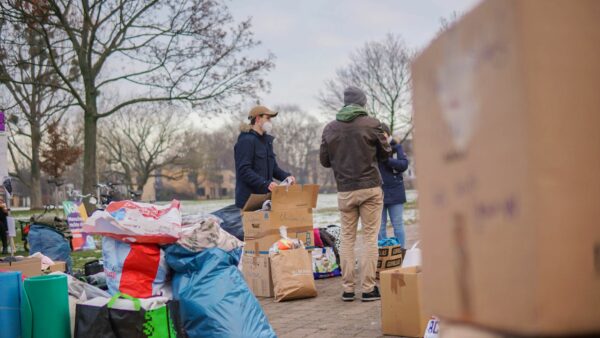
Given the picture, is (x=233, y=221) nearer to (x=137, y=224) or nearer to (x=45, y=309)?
(x=137, y=224)

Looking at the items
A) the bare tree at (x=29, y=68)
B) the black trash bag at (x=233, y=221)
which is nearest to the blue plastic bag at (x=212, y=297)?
the black trash bag at (x=233, y=221)

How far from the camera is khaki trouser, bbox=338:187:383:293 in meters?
5.61

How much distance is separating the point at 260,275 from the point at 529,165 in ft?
18.0

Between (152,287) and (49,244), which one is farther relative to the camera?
(49,244)

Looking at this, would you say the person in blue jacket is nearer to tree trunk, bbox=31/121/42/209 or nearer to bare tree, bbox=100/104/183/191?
tree trunk, bbox=31/121/42/209

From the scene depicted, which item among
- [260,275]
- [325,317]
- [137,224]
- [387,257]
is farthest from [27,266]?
[387,257]

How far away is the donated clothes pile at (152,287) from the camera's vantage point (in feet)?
12.3

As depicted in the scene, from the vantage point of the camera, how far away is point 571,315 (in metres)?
1.04

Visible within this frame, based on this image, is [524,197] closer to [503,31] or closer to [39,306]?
[503,31]

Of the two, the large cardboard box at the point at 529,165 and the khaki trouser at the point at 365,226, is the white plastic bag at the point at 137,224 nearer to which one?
the khaki trouser at the point at 365,226

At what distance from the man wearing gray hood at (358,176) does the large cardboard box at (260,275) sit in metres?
0.89

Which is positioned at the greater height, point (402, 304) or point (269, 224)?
point (269, 224)

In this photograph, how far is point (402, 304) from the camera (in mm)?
4352

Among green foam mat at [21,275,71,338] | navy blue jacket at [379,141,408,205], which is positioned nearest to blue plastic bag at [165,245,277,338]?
green foam mat at [21,275,71,338]
